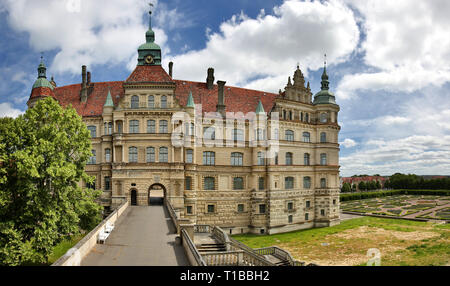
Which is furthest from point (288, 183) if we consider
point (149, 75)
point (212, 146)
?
point (149, 75)

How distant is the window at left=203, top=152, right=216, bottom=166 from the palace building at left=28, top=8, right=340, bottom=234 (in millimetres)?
142

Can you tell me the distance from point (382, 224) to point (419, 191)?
84.2 m

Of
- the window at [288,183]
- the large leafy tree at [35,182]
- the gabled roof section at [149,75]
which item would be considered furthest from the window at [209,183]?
the large leafy tree at [35,182]

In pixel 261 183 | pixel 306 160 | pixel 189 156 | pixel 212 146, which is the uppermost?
pixel 212 146

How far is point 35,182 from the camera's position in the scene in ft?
73.5

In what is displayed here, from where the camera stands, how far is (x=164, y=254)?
18062mm

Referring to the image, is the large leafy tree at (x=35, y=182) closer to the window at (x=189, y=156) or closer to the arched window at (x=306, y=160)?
the window at (x=189, y=156)

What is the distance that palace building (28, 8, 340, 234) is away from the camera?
1556 inches

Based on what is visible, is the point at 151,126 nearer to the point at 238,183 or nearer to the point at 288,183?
the point at 238,183

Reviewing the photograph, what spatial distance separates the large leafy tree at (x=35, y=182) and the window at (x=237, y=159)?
975 inches

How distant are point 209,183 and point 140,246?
80.9ft

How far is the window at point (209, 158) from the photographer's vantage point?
43844mm

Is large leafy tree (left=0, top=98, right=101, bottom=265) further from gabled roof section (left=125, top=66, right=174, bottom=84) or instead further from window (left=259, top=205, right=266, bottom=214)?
window (left=259, top=205, right=266, bottom=214)
